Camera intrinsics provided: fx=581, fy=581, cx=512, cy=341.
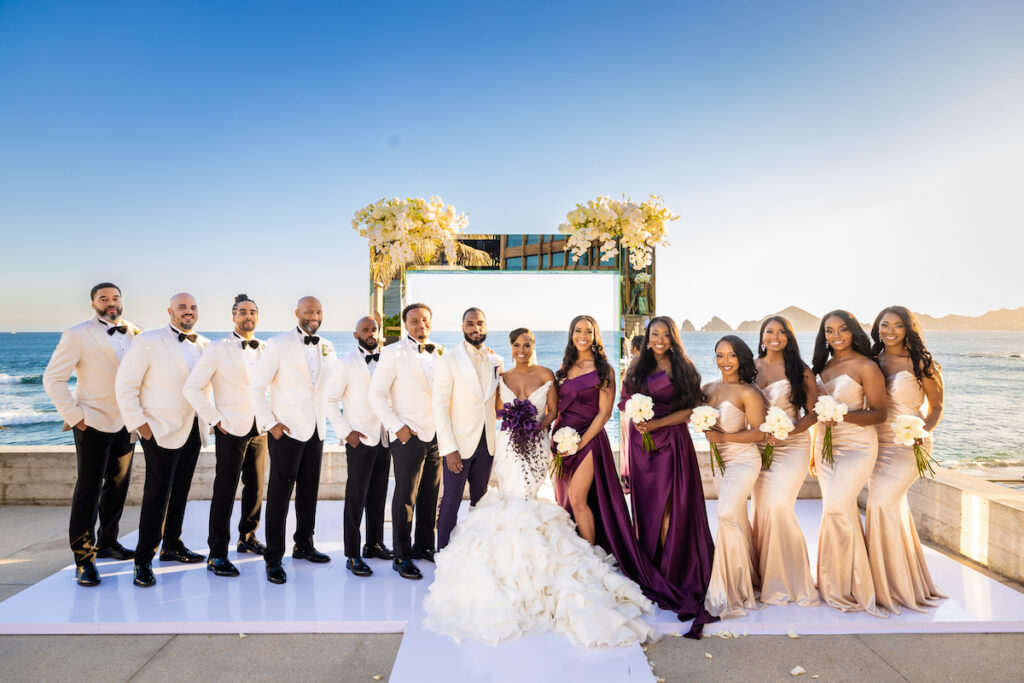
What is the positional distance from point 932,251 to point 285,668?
245ft

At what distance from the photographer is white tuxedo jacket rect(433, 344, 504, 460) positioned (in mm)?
4543

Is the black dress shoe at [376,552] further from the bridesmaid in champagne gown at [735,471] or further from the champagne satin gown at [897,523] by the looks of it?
the champagne satin gown at [897,523]

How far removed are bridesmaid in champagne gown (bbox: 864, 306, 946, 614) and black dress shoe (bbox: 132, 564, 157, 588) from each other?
5280 millimetres

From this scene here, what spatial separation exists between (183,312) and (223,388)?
0.70 metres

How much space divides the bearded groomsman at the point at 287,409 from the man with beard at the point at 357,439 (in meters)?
0.14

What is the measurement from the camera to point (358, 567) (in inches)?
182

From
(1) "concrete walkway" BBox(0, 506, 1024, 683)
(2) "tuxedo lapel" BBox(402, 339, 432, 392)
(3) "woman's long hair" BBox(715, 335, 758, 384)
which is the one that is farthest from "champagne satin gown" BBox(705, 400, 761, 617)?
(2) "tuxedo lapel" BBox(402, 339, 432, 392)

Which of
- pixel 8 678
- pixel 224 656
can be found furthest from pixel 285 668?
pixel 8 678

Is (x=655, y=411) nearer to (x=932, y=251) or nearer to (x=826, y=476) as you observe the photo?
(x=826, y=476)

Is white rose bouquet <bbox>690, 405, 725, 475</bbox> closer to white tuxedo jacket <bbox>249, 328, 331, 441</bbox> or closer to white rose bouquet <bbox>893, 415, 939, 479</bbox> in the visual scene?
white rose bouquet <bbox>893, 415, 939, 479</bbox>

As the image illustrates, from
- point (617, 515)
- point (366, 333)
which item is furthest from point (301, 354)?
point (617, 515)

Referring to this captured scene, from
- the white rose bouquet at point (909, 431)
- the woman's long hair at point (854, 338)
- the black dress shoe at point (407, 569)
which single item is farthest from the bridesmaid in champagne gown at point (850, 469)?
the black dress shoe at point (407, 569)

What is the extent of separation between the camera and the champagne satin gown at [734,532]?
3.99 metres

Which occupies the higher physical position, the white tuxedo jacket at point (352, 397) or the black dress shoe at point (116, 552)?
the white tuxedo jacket at point (352, 397)
